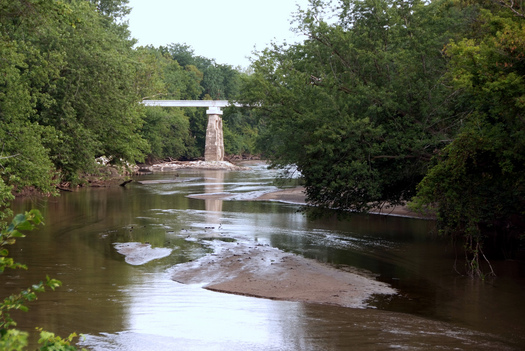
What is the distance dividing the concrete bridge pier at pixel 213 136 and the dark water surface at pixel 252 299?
50.3m

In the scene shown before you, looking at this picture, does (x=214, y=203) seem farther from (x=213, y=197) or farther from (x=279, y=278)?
(x=279, y=278)

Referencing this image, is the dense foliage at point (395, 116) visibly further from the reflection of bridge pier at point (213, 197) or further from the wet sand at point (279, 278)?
the reflection of bridge pier at point (213, 197)

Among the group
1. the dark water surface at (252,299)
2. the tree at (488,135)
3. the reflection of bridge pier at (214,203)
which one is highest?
the tree at (488,135)

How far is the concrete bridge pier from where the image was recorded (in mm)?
74625

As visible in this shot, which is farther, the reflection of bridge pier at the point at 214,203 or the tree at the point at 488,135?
the reflection of bridge pier at the point at 214,203

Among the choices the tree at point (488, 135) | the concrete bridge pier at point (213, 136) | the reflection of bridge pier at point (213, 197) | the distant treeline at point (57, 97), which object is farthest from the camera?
the concrete bridge pier at point (213, 136)

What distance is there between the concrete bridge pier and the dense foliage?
52629mm

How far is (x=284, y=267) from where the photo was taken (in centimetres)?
1559

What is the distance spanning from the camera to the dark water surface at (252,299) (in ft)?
32.2

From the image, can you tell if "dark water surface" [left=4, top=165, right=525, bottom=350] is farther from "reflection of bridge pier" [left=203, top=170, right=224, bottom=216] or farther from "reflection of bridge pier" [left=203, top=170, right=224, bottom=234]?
"reflection of bridge pier" [left=203, top=170, right=224, bottom=216]

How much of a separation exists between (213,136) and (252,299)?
6284 centimetres

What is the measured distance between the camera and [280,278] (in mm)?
14391

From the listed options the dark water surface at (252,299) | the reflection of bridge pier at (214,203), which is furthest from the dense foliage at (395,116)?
the reflection of bridge pier at (214,203)

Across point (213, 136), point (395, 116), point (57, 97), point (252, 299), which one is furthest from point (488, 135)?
point (213, 136)
